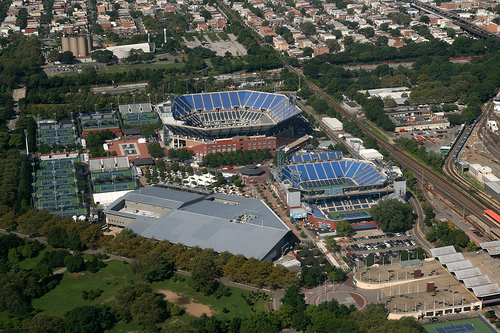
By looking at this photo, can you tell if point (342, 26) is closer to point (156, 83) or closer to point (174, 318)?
point (156, 83)

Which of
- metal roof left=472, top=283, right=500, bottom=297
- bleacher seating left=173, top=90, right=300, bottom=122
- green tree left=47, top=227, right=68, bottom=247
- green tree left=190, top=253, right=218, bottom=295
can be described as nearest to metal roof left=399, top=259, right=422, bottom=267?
metal roof left=472, top=283, right=500, bottom=297

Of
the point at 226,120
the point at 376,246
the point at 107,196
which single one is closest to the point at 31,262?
the point at 107,196

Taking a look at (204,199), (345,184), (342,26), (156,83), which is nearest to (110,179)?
(204,199)

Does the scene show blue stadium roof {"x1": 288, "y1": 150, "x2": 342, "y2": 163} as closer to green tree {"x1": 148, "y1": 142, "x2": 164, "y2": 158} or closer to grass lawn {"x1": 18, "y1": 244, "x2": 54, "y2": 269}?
green tree {"x1": 148, "y1": 142, "x2": 164, "y2": 158}

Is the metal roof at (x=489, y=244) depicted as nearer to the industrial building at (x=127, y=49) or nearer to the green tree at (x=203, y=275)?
the green tree at (x=203, y=275)

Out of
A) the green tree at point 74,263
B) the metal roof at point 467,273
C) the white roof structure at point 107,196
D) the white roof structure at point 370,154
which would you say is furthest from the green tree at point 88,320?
the white roof structure at point 370,154
